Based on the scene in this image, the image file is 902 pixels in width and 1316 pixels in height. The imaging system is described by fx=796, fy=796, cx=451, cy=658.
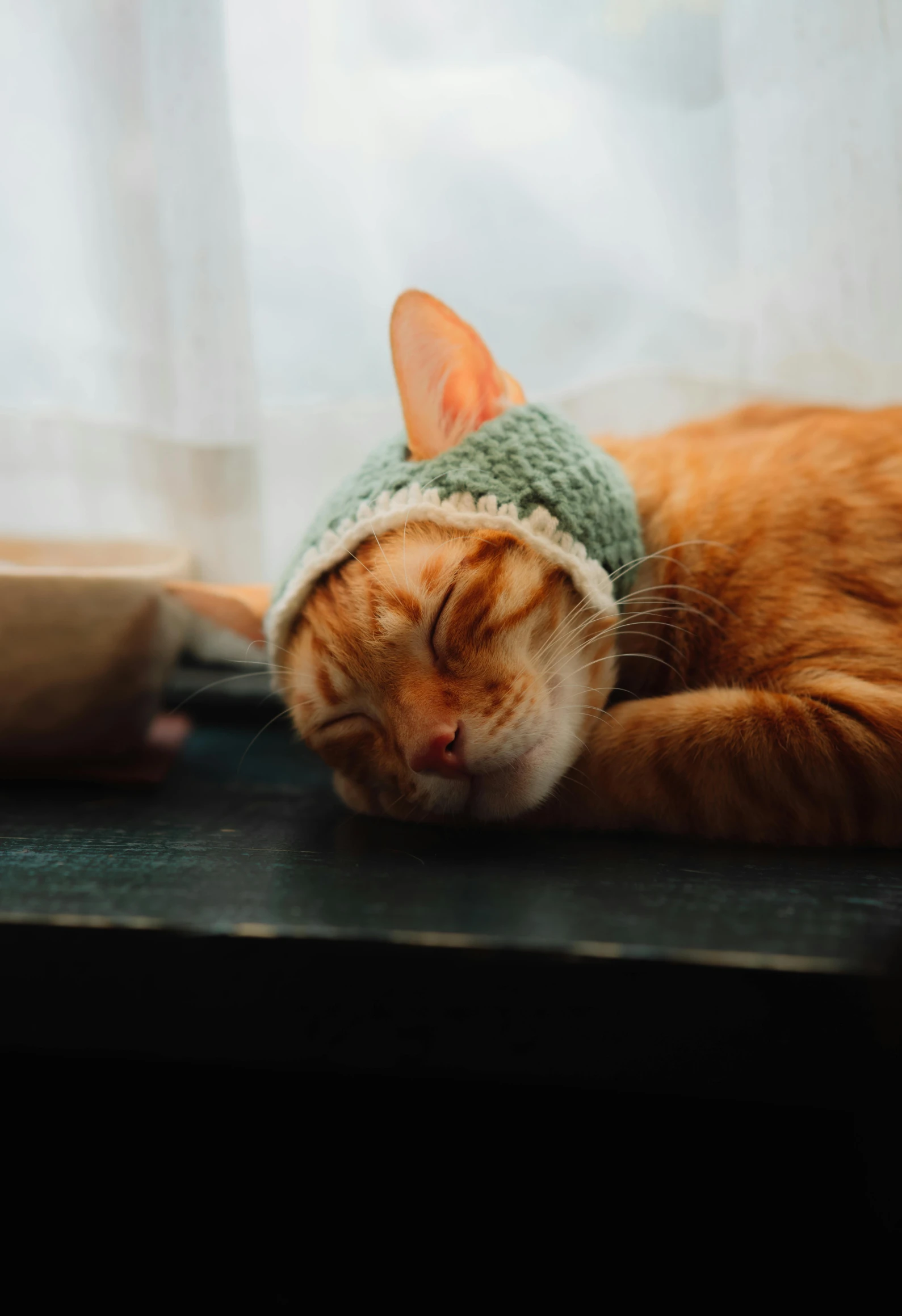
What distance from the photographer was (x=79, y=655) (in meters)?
1.08

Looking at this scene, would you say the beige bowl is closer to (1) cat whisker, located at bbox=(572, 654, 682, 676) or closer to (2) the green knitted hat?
(2) the green knitted hat

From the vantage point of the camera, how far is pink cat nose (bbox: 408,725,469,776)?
2.59 feet

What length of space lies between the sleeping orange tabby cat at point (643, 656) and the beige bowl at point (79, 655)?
0.13 metres

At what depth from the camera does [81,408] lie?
48.3 inches

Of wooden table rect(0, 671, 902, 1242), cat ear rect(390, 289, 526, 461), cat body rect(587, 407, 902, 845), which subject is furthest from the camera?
cat ear rect(390, 289, 526, 461)

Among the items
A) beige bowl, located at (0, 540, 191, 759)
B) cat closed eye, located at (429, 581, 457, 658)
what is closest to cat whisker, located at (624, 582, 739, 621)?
cat closed eye, located at (429, 581, 457, 658)

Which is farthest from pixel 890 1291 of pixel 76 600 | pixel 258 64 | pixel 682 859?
pixel 258 64

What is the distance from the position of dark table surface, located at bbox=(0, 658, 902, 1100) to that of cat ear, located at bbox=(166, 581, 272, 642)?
34 centimetres

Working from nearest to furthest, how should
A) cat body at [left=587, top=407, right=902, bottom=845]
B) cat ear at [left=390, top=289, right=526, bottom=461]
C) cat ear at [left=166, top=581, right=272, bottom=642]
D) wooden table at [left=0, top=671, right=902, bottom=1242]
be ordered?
wooden table at [left=0, top=671, right=902, bottom=1242] < cat body at [left=587, top=407, right=902, bottom=845] < cat ear at [left=390, top=289, right=526, bottom=461] < cat ear at [left=166, top=581, right=272, bottom=642]

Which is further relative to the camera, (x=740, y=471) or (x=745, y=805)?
(x=740, y=471)

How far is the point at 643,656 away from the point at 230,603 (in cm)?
54

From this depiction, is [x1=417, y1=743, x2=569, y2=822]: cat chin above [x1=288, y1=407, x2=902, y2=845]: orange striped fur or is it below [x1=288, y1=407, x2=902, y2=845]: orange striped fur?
below

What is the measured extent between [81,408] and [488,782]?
893mm

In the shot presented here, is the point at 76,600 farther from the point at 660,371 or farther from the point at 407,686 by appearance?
the point at 660,371
